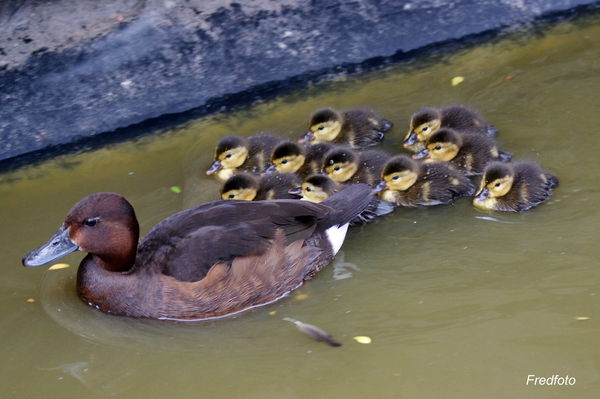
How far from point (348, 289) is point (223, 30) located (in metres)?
2.80

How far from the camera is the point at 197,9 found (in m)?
5.47

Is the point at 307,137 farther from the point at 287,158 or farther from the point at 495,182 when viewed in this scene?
the point at 495,182

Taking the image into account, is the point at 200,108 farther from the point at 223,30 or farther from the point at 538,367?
the point at 538,367

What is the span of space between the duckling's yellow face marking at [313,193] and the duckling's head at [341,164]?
0.69 feet

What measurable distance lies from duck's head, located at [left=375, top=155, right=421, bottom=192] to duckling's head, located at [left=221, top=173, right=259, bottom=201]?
766mm

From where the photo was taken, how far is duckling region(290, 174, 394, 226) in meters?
4.10

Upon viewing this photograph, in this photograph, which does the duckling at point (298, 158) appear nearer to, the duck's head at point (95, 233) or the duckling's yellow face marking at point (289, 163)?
the duckling's yellow face marking at point (289, 163)

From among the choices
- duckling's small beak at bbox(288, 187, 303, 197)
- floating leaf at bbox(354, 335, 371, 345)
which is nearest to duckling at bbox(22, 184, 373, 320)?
floating leaf at bbox(354, 335, 371, 345)

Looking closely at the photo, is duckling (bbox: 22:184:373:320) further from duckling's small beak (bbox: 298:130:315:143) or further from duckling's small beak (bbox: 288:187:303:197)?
duckling's small beak (bbox: 298:130:315:143)

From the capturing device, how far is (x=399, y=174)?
4.14 meters

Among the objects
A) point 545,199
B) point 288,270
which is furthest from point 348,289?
point 545,199

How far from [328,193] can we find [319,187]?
2.5 inches

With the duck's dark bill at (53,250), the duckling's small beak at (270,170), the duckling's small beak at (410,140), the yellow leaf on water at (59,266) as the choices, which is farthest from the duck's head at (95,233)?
the duckling's small beak at (410,140)

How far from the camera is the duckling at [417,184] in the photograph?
4148 mm
